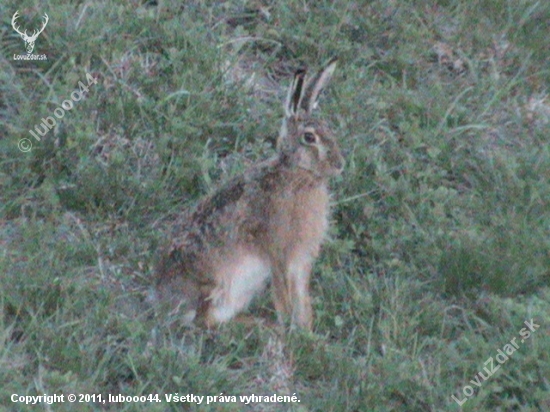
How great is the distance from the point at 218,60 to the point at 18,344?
283 centimetres

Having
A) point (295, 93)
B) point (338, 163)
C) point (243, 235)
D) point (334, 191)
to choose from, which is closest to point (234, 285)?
point (243, 235)

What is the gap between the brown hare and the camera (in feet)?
20.6

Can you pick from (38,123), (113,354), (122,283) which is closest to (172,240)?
(122,283)

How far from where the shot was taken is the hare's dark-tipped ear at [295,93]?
6625 millimetres

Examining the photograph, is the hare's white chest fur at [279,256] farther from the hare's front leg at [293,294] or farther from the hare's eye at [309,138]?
the hare's eye at [309,138]

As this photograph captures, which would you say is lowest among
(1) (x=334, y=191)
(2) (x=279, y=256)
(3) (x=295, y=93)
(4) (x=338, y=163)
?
(1) (x=334, y=191)

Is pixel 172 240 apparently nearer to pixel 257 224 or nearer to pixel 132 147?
pixel 257 224

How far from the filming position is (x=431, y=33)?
8.73 meters

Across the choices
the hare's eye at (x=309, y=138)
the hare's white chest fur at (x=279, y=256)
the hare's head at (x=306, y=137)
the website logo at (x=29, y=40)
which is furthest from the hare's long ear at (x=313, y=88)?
the website logo at (x=29, y=40)

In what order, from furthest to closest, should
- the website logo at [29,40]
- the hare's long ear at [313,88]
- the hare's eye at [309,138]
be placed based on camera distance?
the website logo at [29,40] < the hare's long ear at [313,88] < the hare's eye at [309,138]

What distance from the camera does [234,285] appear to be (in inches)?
250

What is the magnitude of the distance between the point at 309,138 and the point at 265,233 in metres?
0.59

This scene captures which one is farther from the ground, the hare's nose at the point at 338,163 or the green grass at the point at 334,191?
the hare's nose at the point at 338,163

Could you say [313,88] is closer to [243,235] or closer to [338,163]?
[338,163]
